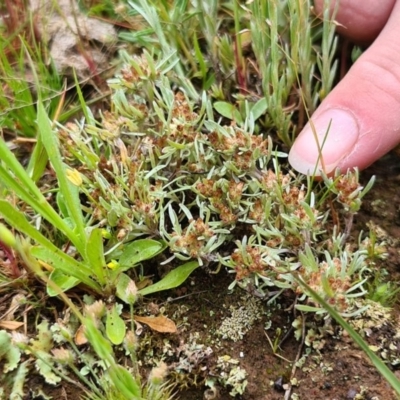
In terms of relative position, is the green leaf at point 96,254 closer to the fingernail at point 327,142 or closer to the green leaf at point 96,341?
the green leaf at point 96,341

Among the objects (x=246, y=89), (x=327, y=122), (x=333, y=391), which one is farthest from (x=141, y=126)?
(x=333, y=391)

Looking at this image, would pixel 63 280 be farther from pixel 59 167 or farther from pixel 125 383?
pixel 125 383

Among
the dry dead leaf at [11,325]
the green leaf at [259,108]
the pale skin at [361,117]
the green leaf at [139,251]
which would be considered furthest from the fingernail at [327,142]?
the dry dead leaf at [11,325]

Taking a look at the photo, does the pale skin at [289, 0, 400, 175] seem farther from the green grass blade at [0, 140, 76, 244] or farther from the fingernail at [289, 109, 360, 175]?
the green grass blade at [0, 140, 76, 244]

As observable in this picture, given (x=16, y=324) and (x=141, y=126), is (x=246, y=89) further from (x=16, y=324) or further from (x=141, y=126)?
(x=16, y=324)

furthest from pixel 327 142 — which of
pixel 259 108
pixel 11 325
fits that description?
pixel 11 325

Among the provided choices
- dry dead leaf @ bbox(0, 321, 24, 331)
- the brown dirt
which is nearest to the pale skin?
the brown dirt
